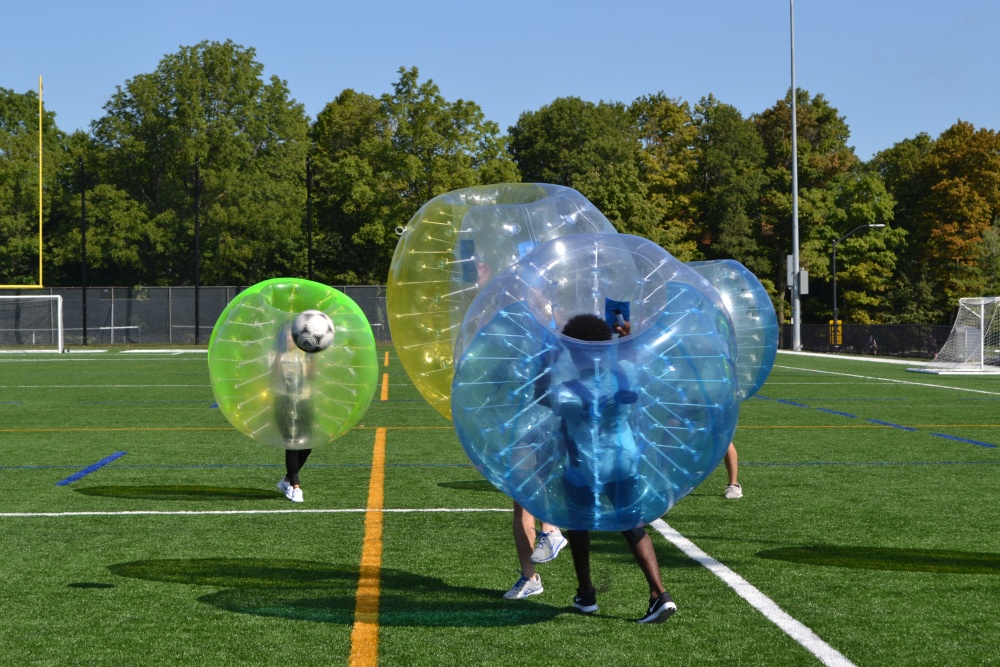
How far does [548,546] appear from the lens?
257 inches

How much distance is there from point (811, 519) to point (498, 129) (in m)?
52.5

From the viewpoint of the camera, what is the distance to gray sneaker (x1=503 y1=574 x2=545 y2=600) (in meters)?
5.83

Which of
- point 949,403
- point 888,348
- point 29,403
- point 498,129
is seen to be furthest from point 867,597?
point 498,129

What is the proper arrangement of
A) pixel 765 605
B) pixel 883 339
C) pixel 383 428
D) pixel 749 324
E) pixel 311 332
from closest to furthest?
pixel 765 605
pixel 311 332
pixel 749 324
pixel 383 428
pixel 883 339

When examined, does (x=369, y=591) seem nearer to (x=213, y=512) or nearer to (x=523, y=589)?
(x=523, y=589)

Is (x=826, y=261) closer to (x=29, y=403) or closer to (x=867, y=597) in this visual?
(x=29, y=403)

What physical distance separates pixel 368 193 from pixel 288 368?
51.5 metres

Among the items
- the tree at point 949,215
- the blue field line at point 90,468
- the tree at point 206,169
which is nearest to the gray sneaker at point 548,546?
the blue field line at point 90,468

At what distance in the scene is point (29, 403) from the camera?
19219 millimetres

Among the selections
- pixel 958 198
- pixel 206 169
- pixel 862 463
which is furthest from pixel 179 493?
pixel 958 198

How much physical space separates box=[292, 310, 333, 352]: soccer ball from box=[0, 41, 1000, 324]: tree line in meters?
44.1

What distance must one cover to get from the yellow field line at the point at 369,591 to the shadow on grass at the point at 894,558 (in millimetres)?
2342

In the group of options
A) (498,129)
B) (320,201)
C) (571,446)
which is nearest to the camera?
(571,446)

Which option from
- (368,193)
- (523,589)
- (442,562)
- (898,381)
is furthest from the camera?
(368,193)
